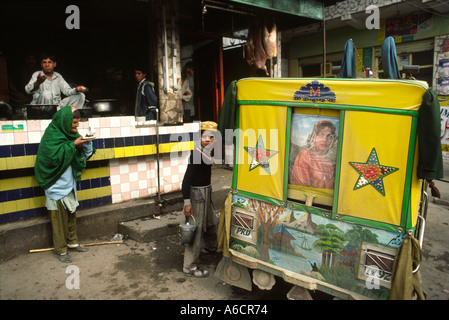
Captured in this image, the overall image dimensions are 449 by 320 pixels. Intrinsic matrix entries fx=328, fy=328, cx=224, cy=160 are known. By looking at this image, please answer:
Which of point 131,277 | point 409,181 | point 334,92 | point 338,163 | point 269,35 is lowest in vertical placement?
point 131,277

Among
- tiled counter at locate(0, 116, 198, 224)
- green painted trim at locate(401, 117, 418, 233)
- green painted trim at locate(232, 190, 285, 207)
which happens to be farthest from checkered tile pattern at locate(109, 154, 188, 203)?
green painted trim at locate(401, 117, 418, 233)

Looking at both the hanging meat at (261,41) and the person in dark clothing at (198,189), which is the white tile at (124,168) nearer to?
the person in dark clothing at (198,189)

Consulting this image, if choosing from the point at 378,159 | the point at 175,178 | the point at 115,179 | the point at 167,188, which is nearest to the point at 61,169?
the point at 115,179

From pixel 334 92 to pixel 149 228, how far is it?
11.8 ft

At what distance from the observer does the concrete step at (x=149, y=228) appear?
513cm

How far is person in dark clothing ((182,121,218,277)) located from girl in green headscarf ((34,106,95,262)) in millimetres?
1577

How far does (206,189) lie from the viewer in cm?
423

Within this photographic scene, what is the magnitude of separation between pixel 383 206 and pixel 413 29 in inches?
384

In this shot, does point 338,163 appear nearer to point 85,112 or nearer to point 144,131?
point 144,131

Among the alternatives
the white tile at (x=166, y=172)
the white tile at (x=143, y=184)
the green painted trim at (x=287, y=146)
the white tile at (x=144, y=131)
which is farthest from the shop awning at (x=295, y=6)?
the green painted trim at (x=287, y=146)

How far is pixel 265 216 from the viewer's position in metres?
3.40

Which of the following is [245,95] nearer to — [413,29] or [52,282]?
[52,282]

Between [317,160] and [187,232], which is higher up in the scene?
[317,160]
